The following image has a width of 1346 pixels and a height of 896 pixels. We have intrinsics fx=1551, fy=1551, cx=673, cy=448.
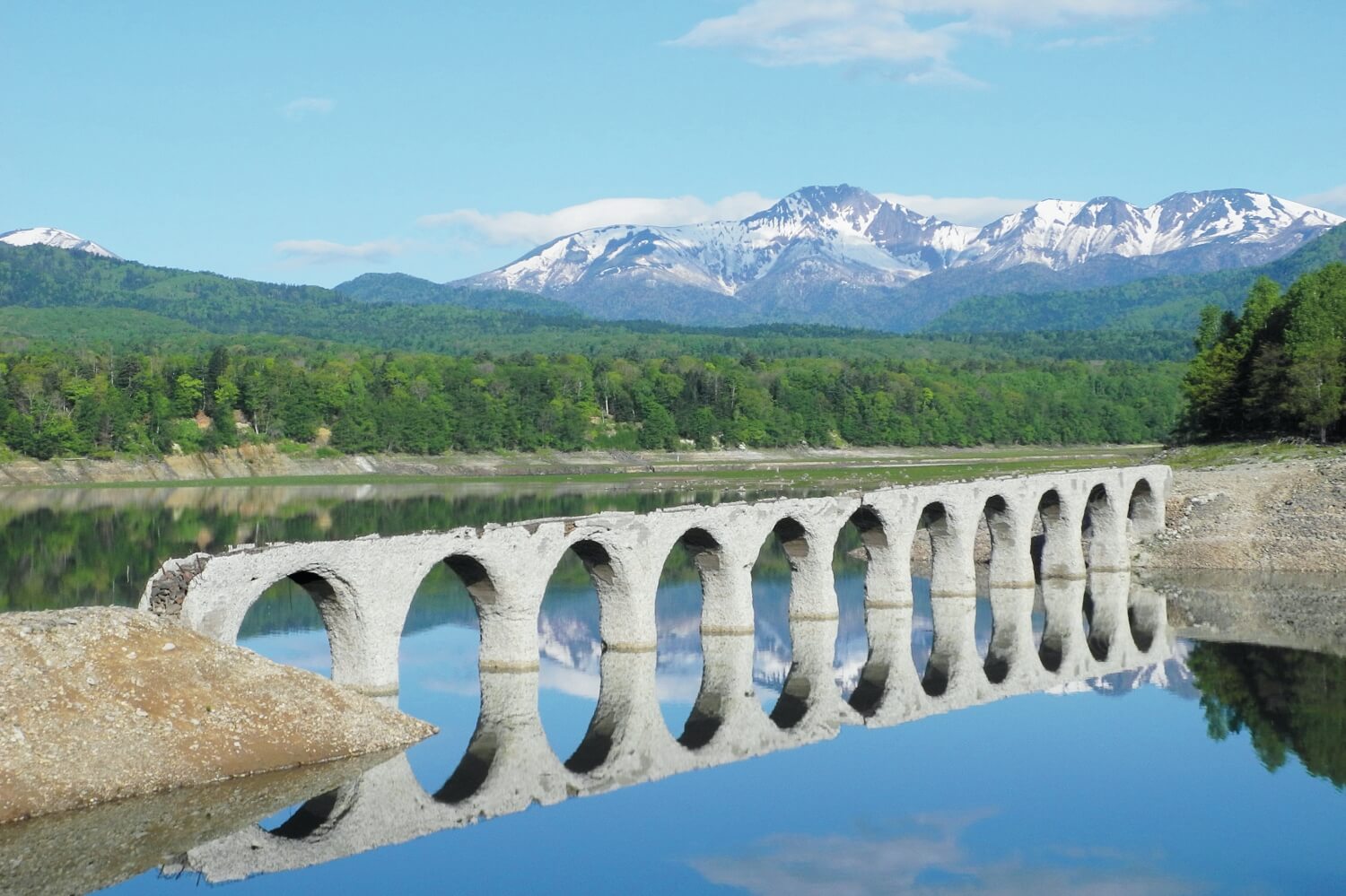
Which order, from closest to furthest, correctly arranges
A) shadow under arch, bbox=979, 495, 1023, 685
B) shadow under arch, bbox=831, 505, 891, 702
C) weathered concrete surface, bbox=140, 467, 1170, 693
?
weathered concrete surface, bbox=140, 467, 1170, 693
shadow under arch, bbox=831, 505, 891, 702
shadow under arch, bbox=979, 495, 1023, 685

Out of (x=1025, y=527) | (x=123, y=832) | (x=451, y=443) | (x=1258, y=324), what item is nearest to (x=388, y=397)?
(x=451, y=443)

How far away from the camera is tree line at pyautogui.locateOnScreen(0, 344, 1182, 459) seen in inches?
5586

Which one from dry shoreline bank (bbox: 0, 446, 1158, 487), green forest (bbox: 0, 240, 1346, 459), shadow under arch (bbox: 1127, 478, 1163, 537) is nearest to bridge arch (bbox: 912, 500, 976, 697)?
shadow under arch (bbox: 1127, 478, 1163, 537)

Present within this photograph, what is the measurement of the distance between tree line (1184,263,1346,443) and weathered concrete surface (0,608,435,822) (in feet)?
217

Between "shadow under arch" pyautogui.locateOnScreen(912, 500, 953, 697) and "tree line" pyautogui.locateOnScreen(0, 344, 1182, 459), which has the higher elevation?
"tree line" pyautogui.locateOnScreen(0, 344, 1182, 459)

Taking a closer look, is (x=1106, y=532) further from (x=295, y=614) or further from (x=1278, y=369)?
(x=295, y=614)

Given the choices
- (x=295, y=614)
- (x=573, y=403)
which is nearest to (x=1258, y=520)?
(x=295, y=614)

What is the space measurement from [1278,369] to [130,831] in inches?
3033

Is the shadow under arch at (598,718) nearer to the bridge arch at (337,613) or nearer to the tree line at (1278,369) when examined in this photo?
the bridge arch at (337,613)

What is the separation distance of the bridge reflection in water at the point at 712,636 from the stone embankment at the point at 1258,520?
6.46 meters

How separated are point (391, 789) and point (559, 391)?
5621 inches

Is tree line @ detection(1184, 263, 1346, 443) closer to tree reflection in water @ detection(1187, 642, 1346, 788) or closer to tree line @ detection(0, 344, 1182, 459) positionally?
tree reflection in water @ detection(1187, 642, 1346, 788)

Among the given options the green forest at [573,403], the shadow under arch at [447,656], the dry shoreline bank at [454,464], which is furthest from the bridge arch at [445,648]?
the dry shoreline bank at [454,464]

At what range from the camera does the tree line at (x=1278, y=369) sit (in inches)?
3329
